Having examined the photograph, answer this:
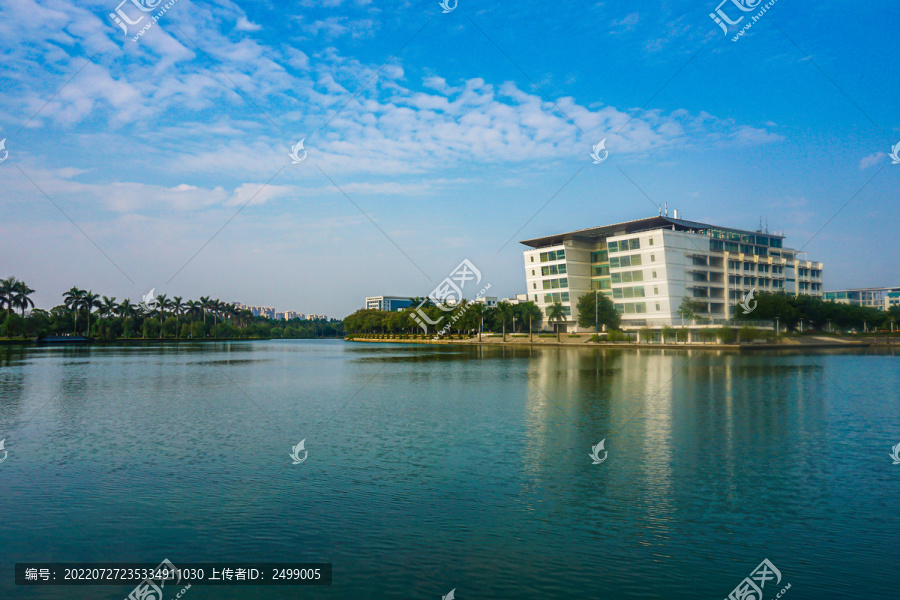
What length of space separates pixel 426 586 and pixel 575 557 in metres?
2.42

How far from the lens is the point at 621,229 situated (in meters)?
114

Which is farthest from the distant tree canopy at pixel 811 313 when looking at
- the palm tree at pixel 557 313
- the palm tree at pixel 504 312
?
the palm tree at pixel 504 312

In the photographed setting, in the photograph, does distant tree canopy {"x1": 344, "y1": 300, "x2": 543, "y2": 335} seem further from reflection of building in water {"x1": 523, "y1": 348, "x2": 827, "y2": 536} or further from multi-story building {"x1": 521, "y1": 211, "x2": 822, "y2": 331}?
reflection of building in water {"x1": 523, "y1": 348, "x2": 827, "y2": 536}

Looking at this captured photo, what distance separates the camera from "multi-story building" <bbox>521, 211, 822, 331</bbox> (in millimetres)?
99500

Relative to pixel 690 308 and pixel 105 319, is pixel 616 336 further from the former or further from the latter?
pixel 105 319

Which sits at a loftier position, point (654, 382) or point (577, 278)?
point (577, 278)

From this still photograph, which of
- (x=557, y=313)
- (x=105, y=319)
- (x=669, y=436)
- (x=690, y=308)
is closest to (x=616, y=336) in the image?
(x=690, y=308)

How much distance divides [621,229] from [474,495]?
108883mm

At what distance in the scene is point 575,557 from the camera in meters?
8.91

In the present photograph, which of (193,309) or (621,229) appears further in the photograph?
(193,309)

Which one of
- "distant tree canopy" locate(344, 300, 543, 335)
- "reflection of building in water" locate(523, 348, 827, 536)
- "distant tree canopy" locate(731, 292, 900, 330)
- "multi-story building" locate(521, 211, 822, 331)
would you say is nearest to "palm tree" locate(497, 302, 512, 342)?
"distant tree canopy" locate(344, 300, 543, 335)

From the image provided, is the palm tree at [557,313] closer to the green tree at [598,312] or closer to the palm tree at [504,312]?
the palm tree at [504,312]

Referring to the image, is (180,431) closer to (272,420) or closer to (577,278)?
(272,420)

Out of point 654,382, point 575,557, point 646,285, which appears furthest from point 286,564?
point 646,285
